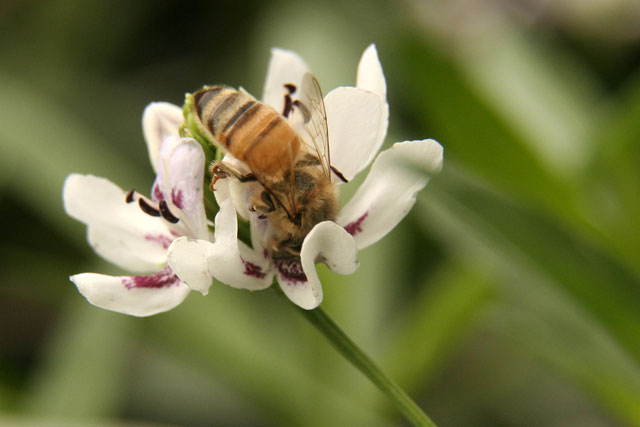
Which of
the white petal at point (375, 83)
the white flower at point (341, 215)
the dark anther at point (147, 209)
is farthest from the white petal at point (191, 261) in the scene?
the white petal at point (375, 83)

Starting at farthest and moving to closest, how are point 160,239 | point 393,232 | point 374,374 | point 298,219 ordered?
point 393,232 < point 160,239 < point 298,219 < point 374,374

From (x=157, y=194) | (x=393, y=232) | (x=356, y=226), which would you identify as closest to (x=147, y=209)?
(x=157, y=194)

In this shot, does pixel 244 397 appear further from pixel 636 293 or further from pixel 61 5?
pixel 61 5

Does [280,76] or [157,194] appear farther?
[280,76]

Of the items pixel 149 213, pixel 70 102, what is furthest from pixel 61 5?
pixel 149 213

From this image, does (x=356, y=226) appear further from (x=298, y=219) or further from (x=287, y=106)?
(x=287, y=106)

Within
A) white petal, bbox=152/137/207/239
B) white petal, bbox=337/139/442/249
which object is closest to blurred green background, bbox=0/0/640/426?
white petal, bbox=337/139/442/249
